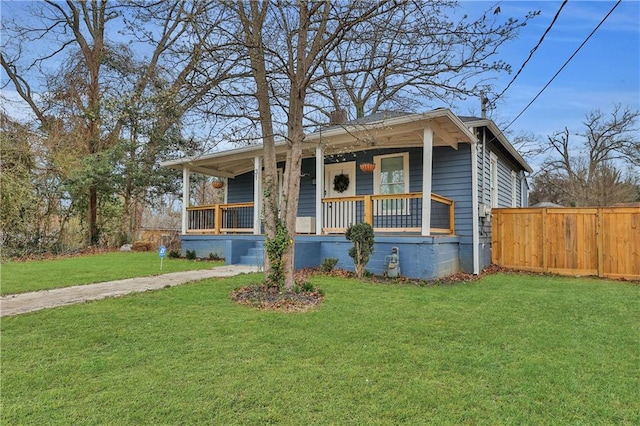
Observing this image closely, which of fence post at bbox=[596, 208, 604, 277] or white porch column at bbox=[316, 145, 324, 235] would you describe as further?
white porch column at bbox=[316, 145, 324, 235]

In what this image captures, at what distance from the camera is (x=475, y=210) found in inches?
316

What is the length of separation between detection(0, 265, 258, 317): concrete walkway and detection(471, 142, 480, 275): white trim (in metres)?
5.27

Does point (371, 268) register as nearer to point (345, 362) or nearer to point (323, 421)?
point (345, 362)

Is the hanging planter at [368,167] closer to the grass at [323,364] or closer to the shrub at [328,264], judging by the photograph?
the shrub at [328,264]

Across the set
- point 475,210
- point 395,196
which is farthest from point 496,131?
point 395,196

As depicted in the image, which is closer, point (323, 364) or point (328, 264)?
point (323, 364)

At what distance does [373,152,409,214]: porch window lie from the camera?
9.12 m

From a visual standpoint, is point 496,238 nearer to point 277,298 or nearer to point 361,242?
point 361,242

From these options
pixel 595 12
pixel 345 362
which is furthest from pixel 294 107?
pixel 595 12

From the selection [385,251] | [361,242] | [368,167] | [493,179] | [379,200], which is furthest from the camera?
[493,179]

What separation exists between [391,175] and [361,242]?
3.31 m

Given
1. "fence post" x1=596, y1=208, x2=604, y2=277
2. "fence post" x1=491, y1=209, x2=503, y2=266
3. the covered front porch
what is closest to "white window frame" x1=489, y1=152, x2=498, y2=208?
"fence post" x1=491, y1=209, x2=503, y2=266

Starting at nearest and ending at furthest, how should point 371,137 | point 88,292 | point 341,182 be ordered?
point 88,292, point 371,137, point 341,182

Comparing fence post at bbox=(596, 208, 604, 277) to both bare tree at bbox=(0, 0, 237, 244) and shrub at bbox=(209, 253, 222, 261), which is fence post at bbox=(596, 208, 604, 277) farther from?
bare tree at bbox=(0, 0, 237, 244)
